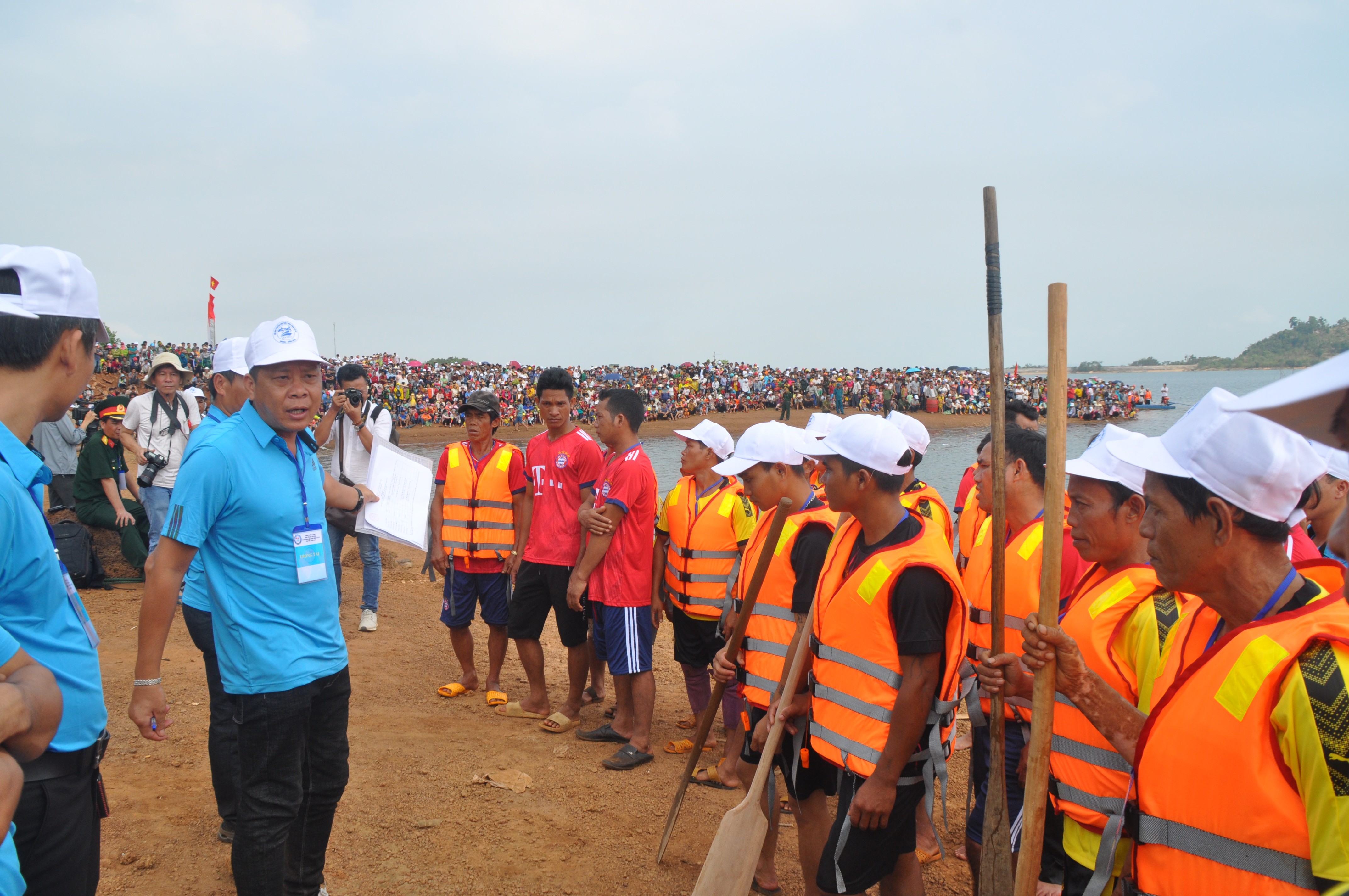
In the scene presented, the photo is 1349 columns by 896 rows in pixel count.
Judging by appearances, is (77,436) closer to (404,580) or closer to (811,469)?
(404,580)

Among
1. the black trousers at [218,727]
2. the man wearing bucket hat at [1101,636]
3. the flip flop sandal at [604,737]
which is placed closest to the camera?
the man wearing bucket hat at [1101,636]

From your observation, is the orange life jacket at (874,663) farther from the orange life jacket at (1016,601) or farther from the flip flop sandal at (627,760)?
the flip flop sandal at (627,760)

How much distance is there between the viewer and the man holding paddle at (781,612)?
3498mm

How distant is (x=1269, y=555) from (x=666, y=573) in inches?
179

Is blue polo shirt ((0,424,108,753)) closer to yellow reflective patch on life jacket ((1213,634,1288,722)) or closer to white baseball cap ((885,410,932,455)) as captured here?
yellow reflective patch on life jacket ((1213,634,1288,722))

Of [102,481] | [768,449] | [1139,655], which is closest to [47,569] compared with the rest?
[1139,655]

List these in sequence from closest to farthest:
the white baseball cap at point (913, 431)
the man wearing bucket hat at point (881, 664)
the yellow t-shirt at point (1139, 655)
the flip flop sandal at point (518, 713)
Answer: the yellow t-shirt at point (1139, 655) → the man wearing bucket hat at point (881, 664) → the white baseball cap at point (913, 431) → the flip flop sandal at point (518, 713)

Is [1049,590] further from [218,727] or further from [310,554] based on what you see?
[218,727]

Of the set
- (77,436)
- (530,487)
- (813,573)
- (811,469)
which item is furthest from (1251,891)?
(77,436)

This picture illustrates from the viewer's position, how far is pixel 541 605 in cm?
632

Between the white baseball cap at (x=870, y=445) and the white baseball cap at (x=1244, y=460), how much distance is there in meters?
1.28

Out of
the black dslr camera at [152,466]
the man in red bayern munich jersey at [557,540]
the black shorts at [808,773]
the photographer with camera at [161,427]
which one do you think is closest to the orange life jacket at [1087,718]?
the black shorts at [808,773]

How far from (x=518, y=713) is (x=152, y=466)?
445 cm

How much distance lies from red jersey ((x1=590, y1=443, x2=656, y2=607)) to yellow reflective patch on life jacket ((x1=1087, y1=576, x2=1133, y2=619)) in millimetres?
3519
